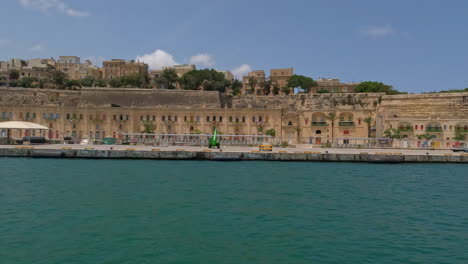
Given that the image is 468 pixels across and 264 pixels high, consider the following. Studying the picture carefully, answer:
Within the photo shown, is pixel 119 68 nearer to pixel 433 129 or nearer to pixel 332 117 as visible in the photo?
pixel 332 117

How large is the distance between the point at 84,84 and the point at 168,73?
22.5 meters

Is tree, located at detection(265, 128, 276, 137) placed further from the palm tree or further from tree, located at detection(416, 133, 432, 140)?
tree, located at detection(416, 133, 432, 140)

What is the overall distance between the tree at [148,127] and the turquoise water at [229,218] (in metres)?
36.8

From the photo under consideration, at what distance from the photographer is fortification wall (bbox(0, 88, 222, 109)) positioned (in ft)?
275

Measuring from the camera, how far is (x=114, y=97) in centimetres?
8562

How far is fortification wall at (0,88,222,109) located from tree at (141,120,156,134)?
11.8m

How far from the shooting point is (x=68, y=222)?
58.0 ft

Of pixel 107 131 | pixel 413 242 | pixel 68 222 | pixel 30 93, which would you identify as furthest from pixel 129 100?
pixel 413 242

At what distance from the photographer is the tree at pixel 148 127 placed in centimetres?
6983

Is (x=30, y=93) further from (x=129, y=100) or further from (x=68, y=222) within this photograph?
(x=68, y=222)

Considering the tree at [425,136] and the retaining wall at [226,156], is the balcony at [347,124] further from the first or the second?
the retaining wall at [226,156]

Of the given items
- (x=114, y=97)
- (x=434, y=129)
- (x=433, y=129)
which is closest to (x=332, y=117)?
(x=433, y=129)

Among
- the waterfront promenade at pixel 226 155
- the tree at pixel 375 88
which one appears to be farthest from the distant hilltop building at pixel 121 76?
the waterfront promenade at pixel 226 155

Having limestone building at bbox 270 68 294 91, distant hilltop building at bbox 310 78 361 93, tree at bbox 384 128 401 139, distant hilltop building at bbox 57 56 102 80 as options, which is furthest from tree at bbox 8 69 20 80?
tree at bbox 384 128 401 139
